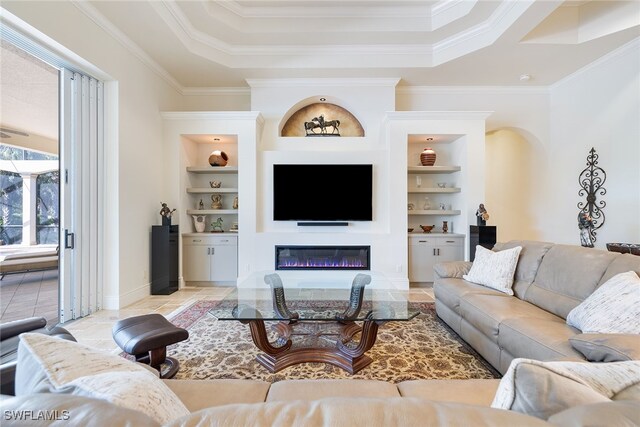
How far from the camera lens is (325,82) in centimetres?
471

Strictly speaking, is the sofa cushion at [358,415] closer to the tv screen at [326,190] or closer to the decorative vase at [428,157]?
the tv screen at [326,190]

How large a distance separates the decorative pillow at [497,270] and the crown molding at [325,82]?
3215 mm

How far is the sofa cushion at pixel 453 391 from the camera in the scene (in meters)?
1.07

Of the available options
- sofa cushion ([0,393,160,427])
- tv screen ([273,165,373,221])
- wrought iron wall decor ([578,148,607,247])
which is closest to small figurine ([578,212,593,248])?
wrought iron wall decor ([578,148,607,247])

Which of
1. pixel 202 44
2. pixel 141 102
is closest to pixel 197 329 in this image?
pixel 141 102

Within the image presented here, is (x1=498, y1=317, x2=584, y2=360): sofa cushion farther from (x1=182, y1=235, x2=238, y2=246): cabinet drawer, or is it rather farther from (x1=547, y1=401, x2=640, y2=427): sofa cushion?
(x1=182, y1=235, x2=238, y2=246): cabinet drawer

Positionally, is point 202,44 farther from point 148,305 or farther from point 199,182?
point 148,305

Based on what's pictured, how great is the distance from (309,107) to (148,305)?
13.0 ft

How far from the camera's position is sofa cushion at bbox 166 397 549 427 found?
48 centimetres

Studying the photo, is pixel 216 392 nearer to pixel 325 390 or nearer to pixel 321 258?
pixel 325 390

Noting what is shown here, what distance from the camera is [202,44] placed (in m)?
4.01

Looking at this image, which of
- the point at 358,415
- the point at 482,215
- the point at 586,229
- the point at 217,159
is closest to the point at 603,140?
the point at 586,229

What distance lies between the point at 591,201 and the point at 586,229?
58 centimetres

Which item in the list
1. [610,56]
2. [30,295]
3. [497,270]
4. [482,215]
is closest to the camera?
[497,270]
